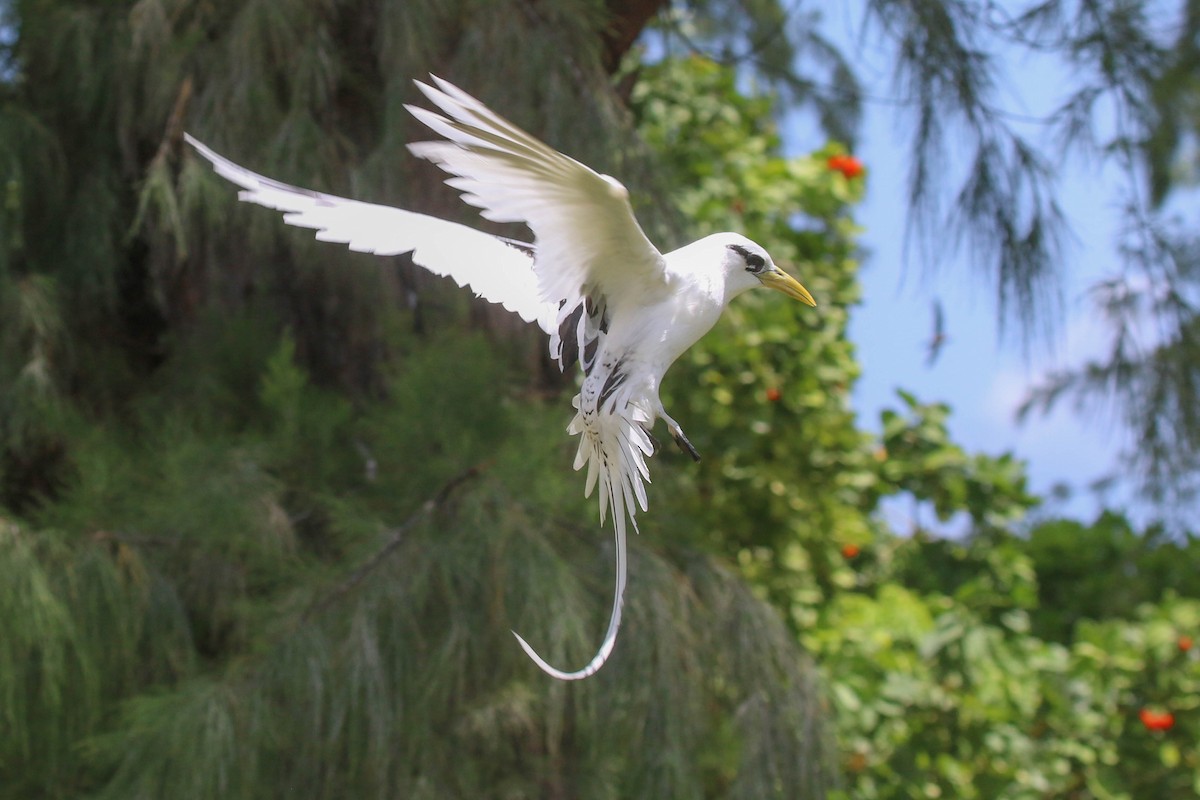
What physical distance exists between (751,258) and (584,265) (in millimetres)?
225

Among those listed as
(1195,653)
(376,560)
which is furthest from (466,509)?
(1195,653)

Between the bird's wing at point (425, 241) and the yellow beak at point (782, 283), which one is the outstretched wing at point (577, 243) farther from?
the yellow beak at point (782, 283)

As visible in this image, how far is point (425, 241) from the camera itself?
144cm

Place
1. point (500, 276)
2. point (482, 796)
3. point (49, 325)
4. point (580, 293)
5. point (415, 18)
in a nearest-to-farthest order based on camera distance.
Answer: point (580, 293)
point (500, 276)
point (482, 796)
point (415, 18)
point (49, 325)


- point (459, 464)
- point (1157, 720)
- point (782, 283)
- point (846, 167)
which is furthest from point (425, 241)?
point (1157, 720)

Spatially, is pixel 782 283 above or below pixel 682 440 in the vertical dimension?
above

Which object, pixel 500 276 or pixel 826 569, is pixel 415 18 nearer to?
pixel 500 276

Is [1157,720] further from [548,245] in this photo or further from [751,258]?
[548,245]

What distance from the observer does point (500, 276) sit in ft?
4.85

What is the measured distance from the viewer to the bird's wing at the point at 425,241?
1315 millimetres

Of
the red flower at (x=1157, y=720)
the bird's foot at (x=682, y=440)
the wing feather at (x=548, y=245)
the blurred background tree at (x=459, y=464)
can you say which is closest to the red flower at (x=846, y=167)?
the blurred background tree at (x=459, y=464)

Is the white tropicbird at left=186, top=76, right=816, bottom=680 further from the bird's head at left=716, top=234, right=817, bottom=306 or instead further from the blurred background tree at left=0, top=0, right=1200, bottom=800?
the blurred background tree at left=0, top=0, right=1200, bottom=800

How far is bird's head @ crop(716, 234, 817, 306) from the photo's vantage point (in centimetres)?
136

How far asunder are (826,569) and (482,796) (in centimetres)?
110
